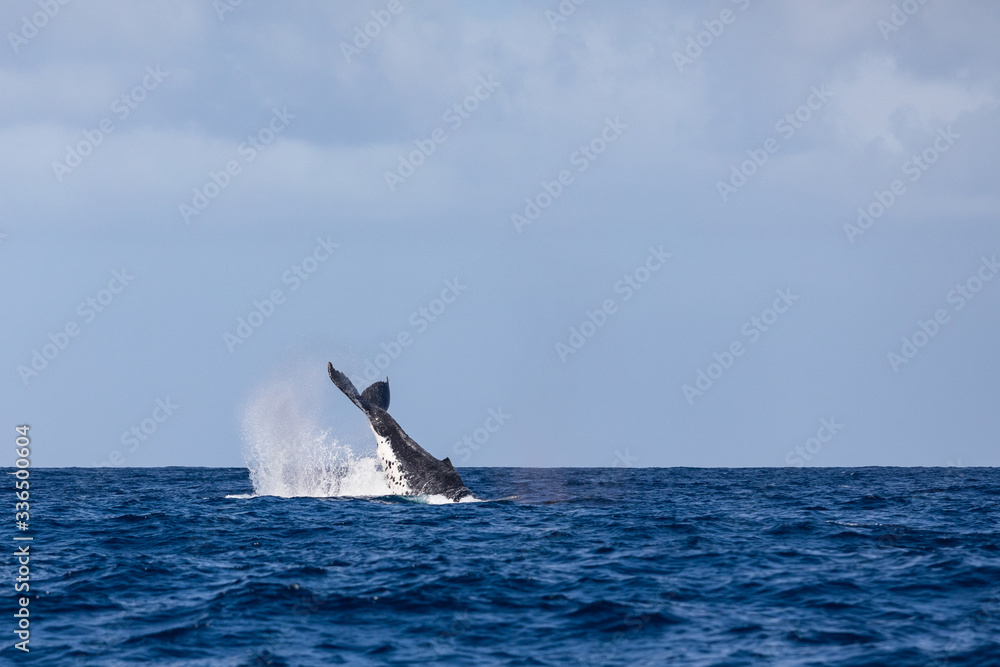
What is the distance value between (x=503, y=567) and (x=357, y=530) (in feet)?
20.2

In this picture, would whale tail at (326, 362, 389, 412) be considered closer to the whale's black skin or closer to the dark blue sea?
the whale's black skin

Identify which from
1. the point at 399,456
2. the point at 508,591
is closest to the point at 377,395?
the point at 399,456

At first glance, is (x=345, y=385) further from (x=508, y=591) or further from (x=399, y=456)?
(x=508, y=591)

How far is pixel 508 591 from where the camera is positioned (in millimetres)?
15133

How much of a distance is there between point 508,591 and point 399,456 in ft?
42.9

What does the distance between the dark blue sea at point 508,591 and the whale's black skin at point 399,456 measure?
8.33 ft

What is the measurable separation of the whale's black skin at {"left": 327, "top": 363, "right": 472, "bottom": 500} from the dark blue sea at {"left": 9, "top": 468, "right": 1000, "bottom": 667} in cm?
254

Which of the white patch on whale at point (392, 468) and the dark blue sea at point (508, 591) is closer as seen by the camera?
the dark blue sea at point (508, 591)

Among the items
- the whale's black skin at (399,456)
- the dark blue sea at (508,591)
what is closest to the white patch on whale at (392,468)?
the whale's black skin at (399,456)

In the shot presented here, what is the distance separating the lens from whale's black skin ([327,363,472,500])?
89.9 ft

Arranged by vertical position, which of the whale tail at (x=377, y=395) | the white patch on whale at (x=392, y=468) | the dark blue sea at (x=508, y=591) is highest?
the whale tail at (x=377, y=395)

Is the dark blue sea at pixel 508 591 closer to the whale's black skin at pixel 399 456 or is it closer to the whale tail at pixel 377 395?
the whale's black skin at pixel 399 456

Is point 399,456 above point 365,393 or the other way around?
the other way around

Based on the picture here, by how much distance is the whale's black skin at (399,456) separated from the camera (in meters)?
27.4
